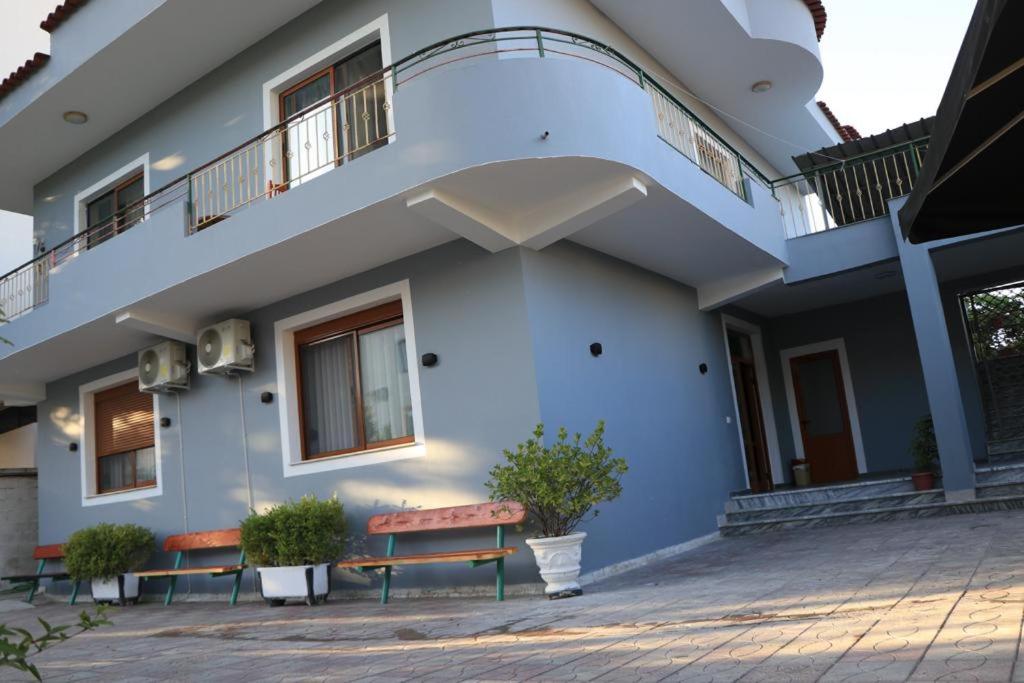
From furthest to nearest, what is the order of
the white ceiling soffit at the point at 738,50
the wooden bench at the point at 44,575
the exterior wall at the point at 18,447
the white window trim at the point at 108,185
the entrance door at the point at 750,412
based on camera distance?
the exterior wall at the point at 18,447 → the entrance door at the point at 750,412 → the white window trim at the point at 108,185 → the wooden bench at the point at 44,575 → the white ceiling soffit at the point at 738,50

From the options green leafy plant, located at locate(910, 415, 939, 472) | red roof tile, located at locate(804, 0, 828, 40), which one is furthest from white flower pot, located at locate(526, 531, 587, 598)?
red roof tile, located at locate(804, 0, 828, 40)

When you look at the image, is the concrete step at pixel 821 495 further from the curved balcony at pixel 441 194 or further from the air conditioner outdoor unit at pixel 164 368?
the air conditioner outdoor unit at pixel 164 368

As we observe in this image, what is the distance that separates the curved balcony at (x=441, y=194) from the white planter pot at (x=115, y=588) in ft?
10.1

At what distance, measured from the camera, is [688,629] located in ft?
15.9

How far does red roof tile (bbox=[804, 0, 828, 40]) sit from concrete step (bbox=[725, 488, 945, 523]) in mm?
6665

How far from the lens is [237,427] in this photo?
32.8 ft

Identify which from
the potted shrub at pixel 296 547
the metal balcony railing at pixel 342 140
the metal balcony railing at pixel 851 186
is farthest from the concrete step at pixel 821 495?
the potted shrub at pixel 296 547

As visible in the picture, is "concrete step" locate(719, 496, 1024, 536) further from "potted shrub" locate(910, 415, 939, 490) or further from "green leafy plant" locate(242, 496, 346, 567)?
"green leafy plant" locate(242, 496, 346, 567)

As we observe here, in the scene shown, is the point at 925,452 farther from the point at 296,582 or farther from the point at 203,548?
the point at 203,548

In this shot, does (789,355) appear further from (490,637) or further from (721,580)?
(490,637)

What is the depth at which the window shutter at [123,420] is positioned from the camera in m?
11.5

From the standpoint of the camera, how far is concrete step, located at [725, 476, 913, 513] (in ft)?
34.0

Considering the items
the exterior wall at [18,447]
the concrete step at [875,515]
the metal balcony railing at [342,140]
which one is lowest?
the concrete step at [875,515]

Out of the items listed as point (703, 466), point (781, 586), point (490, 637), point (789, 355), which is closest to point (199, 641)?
point (490, 637)
